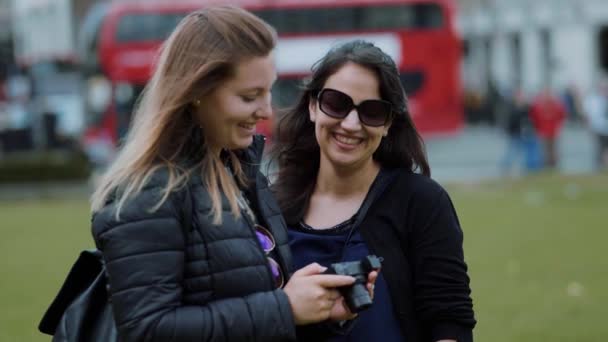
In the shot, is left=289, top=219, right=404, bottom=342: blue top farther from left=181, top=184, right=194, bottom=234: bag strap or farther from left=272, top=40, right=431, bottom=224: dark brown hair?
left=181, top=184, right=194, bottom=234: bag strap

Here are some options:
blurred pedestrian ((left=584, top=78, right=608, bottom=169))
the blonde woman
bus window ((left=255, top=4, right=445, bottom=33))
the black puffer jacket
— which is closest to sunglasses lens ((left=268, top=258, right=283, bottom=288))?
the blonde woman

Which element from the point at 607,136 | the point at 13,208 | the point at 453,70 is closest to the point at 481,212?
the point at 607,136

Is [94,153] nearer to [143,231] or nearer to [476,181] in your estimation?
[476,181]

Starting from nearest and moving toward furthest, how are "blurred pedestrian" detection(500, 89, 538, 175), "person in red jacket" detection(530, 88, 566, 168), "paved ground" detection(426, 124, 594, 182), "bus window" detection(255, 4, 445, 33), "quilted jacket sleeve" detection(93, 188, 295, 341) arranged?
"quilted jacket sleeve" detection(93, 188, 295, 341) < "person in red jacket" detection(530, 88, 566, 168) < "blurred pedestrian" detection(500, 89, 538, 175) < "paved ground" detection(426, 124, 594, 182) < "bus window" detection(255, 4, 445, 33)

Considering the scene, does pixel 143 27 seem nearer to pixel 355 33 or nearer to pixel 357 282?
pixel 355 33

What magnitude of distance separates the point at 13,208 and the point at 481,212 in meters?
9.87

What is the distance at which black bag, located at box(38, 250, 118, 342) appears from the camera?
9.30 ft

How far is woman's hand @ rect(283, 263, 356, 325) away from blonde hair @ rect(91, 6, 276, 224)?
0.24m

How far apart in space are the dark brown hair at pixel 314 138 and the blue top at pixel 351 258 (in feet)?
0.41

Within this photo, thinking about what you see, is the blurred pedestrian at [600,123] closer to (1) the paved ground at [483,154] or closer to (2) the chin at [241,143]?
(1) the paved ground at [483,154]

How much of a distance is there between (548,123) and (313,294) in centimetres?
2387

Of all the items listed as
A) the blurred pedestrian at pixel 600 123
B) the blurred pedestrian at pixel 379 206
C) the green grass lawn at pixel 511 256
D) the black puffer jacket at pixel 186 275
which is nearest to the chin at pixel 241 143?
the black puffer jacket at pixel 186 275

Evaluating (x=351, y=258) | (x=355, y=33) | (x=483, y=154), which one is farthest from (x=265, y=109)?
(x=483, y=154)

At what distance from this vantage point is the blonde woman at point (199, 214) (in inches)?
106
